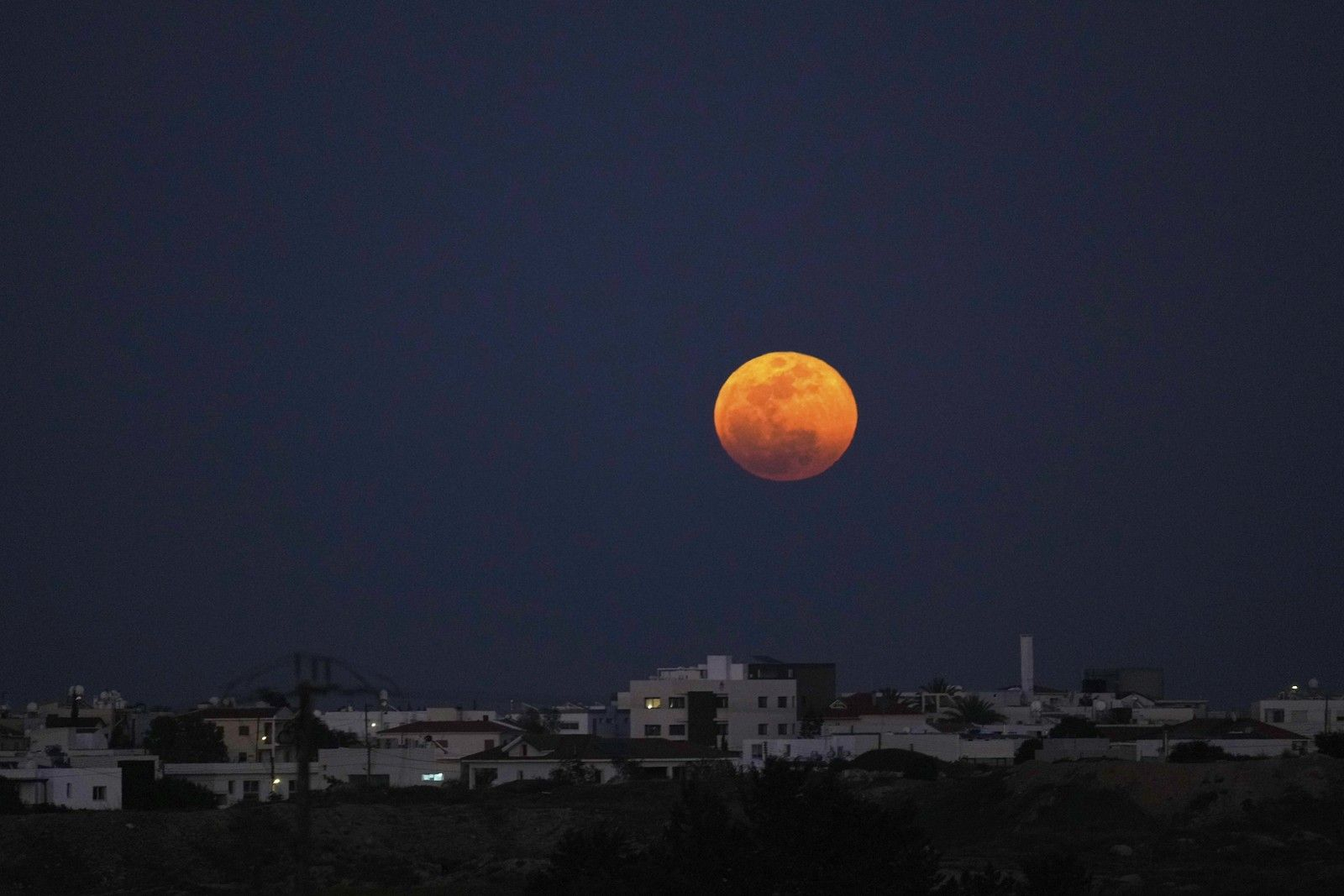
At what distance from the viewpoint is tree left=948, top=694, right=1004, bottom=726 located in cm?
13650

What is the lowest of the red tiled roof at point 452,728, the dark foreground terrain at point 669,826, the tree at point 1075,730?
the dark foreground terrain at point 669,826

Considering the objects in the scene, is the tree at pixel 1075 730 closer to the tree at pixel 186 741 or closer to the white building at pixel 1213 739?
the white building at pixel 1213 739

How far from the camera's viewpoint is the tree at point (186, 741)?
104 meters

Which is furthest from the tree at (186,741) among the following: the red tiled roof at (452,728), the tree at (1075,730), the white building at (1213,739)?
the white building at (1213,739)

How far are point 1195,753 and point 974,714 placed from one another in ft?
154

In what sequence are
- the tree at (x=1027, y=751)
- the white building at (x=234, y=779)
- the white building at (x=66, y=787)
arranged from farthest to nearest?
1. the tree at (x=1027, y=751)
2. the white building at (x=234, y=779)
3. the white building at (x=66, y=787)

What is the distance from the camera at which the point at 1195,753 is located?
94375 millimetres

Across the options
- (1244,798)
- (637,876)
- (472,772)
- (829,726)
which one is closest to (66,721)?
(472,772)

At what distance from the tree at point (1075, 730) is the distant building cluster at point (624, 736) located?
215 millimetres

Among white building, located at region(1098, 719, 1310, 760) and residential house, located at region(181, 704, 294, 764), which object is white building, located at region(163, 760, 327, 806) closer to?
residential house, located at region(181, 704, 294, 764)

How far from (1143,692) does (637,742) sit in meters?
93.9

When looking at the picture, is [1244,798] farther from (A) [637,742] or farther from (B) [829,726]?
(B) [829,726]

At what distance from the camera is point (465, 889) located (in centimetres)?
6419

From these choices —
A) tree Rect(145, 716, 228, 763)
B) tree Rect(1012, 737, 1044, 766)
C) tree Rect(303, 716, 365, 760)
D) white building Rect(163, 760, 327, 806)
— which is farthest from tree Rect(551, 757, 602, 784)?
tree Rect(1012, 737, 1044, 766)
